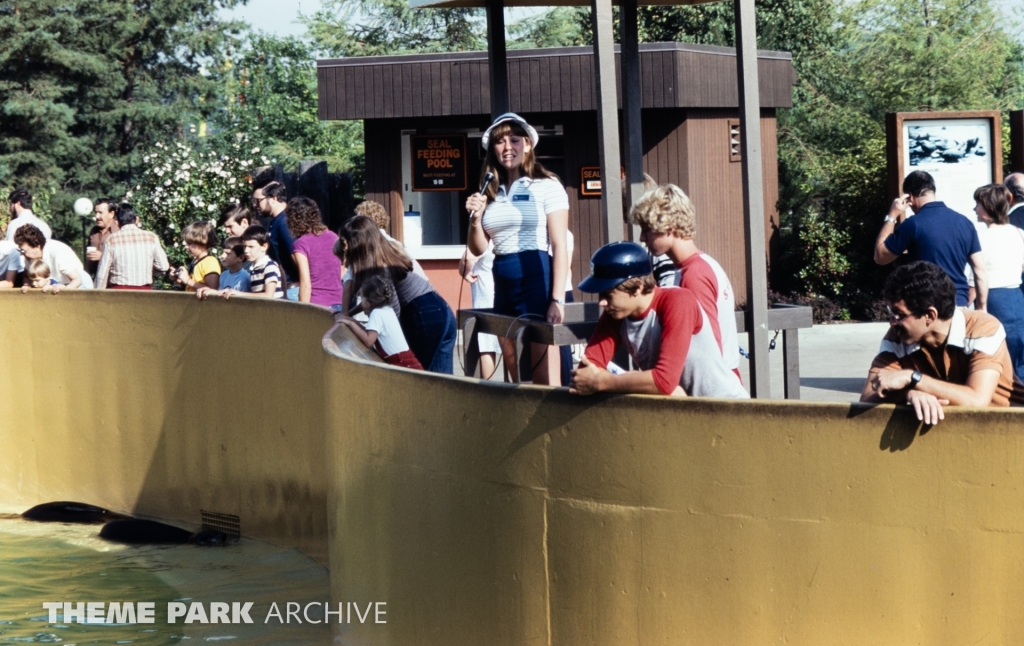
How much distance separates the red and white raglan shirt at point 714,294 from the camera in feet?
18.2

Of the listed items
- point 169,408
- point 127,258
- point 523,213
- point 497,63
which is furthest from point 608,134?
point 127,258

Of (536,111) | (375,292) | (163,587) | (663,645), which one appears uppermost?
(536,111)

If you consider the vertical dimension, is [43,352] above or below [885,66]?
below

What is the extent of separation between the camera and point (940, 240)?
26.2 feet

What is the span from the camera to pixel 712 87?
1723 cm

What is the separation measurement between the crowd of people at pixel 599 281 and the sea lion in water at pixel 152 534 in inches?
62.3

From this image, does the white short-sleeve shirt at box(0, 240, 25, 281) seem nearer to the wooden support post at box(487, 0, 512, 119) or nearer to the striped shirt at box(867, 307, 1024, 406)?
the wooden support post at box(487, 0, 512, 119)

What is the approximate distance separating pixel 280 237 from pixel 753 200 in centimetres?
443

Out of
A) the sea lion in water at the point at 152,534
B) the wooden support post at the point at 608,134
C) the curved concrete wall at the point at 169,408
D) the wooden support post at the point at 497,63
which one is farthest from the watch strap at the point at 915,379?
the sea lion in water at the point at 152,534

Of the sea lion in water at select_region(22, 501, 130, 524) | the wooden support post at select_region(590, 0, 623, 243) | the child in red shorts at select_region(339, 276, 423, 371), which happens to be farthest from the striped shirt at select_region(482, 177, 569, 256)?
the sea lion in water at select_region(22, 501, 130, 524)

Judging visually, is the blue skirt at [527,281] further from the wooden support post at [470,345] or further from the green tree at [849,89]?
the green tree at [849,89]

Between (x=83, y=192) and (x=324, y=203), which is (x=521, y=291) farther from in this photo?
(x=83, y=192)

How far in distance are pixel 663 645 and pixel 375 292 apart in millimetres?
3365

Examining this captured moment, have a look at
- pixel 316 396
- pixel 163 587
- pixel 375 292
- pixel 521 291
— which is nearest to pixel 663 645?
pixel 521 291
